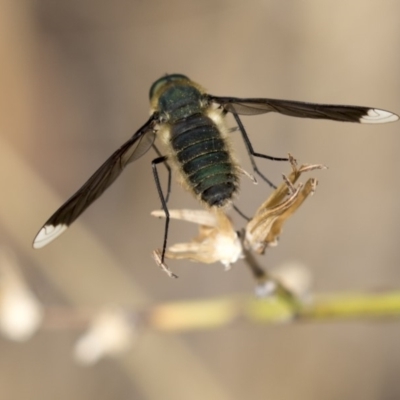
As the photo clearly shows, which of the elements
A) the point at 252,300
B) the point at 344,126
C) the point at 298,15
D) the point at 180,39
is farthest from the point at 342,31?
the point at 252,300

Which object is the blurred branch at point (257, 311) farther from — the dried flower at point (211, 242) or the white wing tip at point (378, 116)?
the white wing tip at point (378, 116)

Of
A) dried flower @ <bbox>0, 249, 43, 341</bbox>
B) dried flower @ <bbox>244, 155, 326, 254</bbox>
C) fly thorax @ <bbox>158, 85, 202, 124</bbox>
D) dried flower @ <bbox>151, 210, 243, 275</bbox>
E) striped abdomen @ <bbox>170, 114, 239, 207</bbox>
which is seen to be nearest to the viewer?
dried flower @ <bbox>244, 155, 326, 254</bbox>

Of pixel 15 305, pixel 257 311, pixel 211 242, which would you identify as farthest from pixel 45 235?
pixel 257 311

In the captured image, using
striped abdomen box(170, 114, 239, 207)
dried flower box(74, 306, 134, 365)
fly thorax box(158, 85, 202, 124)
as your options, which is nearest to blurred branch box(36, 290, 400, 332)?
dried flower box(74, 306, 134, 365)

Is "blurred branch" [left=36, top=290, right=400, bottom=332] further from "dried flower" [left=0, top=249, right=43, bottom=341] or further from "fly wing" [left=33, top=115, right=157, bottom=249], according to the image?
"fly wing" [left=33, top=115, right=157, bottom=249]

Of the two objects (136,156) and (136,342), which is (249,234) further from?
(136,342)

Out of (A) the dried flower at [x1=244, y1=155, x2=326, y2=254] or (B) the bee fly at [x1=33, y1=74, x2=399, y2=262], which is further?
(B) the bee fly at [x1=33, y1=74, x2=399, y2=262]

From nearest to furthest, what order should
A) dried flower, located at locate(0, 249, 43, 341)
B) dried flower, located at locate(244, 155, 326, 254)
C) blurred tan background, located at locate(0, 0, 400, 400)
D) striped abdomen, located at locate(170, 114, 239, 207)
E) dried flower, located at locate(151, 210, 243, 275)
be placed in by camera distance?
dried flower, located at locate(244, 155, 326, 254) → dried flower, located at locate(151, 210, 243, 275) → striped abdomen, located at locate(170, 114, 239, 207) → dried flower, located at locate(0, 249, 43, 341) → blurred tan background, located at locate(0, 0, 400, 400)
